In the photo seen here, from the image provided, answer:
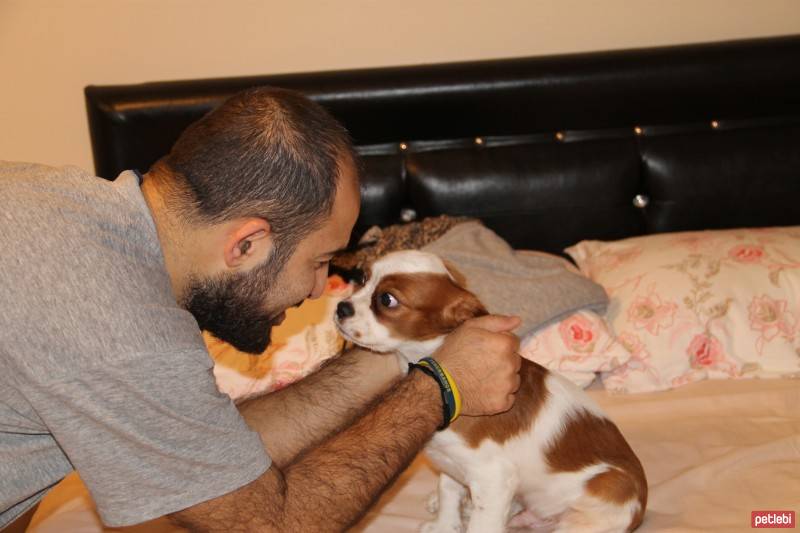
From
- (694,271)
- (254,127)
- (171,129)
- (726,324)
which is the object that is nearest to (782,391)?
(726,324)

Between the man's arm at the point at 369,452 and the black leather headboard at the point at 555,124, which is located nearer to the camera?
the man's arm at the point at 369,452

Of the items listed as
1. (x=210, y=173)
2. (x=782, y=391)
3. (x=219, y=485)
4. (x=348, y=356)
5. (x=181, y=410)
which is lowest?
(x=782, y=391)

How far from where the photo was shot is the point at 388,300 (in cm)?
194

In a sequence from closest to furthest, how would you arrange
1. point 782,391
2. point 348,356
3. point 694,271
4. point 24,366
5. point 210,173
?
1. point 24,366
2. point 210,173
3. point 348,356
4. point 782,391
5. point 694,271

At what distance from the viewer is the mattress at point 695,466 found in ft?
6.61

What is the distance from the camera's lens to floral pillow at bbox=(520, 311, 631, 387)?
258 centimetres

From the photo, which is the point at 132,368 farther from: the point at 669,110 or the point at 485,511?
the point at 669,110

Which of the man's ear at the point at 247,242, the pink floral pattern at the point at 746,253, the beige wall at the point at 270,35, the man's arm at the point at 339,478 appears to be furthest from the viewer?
the beige wall at the point at 270,35

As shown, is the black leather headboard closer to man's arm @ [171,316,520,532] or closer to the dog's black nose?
the dog's black nose

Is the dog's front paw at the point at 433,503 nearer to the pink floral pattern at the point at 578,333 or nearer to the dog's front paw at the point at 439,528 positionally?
the dog's front paw at the point at 439,528

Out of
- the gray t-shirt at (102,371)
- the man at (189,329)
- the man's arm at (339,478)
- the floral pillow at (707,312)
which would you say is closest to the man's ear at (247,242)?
the man at (189,329)

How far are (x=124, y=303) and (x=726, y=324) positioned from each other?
195 cm

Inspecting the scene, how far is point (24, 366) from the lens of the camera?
128cm

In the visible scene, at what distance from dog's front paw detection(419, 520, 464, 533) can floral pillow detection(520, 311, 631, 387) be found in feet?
2.33
